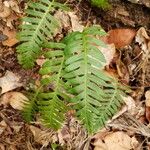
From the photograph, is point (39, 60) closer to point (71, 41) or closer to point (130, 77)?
point (71, 41)

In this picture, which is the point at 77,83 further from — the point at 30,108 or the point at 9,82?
the point at 9,82

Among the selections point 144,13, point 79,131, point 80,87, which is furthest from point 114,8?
point 79,131

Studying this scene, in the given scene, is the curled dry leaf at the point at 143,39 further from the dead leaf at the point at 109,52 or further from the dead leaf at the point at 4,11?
the dead leaf at the point at 4,11

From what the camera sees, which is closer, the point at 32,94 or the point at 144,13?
the point at 32,94

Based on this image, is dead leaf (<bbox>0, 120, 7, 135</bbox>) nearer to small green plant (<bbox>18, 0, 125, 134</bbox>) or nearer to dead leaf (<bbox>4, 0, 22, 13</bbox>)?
small green plant (<bbox>18, 0, 125, 134</bbox>)

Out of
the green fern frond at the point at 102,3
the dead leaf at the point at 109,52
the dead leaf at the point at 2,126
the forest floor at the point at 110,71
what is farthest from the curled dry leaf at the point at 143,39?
the dead leaf at the point at 2,126

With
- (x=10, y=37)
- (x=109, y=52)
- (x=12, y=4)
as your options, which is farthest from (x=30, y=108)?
(x=12, y=4)
